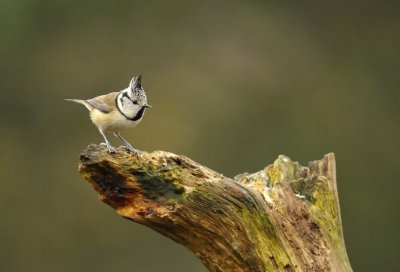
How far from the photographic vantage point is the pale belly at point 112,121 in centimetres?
465

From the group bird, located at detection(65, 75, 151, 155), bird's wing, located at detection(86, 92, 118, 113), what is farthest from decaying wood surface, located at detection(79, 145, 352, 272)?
bird's wing, located at detection(86, 92, 118, 113)

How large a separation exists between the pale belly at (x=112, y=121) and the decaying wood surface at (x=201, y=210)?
691 mm

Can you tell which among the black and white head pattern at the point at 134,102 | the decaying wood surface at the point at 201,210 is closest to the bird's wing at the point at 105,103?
the black and white head pattern at the point at 134,102

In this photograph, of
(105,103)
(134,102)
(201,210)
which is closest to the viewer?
(201,210)

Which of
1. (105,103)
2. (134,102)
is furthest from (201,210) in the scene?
(105,103)

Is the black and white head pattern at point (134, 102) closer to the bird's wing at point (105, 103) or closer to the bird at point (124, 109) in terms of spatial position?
the bird at point (124, 109)

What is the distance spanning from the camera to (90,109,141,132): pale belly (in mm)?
4652

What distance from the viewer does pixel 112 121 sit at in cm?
469

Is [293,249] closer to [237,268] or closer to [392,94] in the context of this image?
[237,268]

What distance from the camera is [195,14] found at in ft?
37.5

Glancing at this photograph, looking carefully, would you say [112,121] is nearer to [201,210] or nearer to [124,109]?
[124,109]

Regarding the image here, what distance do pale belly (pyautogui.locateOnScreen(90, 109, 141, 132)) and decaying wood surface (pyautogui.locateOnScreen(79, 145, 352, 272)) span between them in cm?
69

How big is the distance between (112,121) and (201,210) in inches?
37.9

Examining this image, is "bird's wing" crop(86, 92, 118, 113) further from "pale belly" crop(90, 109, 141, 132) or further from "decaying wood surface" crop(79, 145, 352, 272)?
"decaying wood surface" crop(79, 145, 352, 272)
